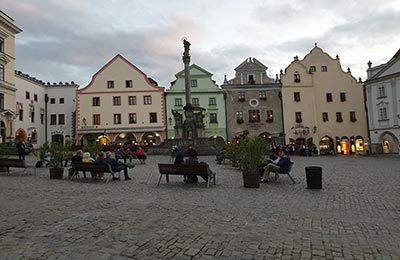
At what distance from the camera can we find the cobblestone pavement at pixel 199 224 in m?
4.84

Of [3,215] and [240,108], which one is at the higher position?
[240,108]

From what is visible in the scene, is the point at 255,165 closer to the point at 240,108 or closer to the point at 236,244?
the point at 236,244

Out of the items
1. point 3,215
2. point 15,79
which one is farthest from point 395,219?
point 15,79

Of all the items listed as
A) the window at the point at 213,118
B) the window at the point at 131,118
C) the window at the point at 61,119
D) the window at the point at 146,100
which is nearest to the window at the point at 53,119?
the window at the point at 61,119

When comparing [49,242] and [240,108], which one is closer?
[49,242]

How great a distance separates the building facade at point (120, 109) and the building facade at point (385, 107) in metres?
28.1

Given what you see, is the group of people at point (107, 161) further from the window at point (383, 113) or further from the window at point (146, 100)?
the window at point (383, 113)

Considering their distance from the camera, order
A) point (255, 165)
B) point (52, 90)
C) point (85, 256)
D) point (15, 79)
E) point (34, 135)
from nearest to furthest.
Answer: point (85, 256) → point (255, 165) → point (15, 79) → point (34, 135) → point (52, 90)

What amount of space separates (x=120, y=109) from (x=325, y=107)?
29969mm

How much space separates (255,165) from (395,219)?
519 cm

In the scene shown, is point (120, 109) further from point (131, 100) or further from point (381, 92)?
point (381, 92)

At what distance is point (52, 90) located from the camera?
175 feet

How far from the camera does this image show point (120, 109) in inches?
1901

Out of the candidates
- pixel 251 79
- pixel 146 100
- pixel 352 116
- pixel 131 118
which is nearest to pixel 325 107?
pixel 352 116
